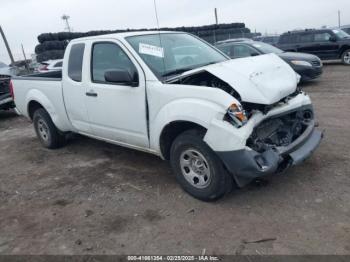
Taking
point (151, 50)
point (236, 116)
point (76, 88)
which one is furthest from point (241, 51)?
point (236, 116)

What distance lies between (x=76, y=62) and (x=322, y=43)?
12134mm

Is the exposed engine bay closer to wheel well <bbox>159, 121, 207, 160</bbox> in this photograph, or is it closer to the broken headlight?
the broken headlight

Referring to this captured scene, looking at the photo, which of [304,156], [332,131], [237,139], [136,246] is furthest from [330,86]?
[136,246]

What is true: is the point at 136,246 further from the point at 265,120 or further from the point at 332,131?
the point at 332,131

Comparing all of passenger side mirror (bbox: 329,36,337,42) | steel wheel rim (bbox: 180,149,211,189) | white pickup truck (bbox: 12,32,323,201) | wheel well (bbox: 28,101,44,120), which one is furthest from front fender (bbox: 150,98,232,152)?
passenger side mirror (bbox: 329,36,337,42)

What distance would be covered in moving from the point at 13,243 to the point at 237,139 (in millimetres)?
2365

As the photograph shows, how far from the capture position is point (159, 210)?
12.7 ft

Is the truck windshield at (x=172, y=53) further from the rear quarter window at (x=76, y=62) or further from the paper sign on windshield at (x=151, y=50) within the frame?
the rear quarter window at (x=76, y=62)

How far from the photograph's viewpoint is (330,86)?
10.1 m

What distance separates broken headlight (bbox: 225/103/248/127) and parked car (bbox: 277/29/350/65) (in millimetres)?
12640

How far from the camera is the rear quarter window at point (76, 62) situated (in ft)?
16.8

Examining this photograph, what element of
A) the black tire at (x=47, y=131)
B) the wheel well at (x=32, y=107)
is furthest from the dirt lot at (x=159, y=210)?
the wheel well at (x=32, y=107)

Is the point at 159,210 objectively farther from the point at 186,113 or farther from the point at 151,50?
the point at 151,50

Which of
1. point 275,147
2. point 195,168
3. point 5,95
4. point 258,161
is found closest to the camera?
point 258,161
